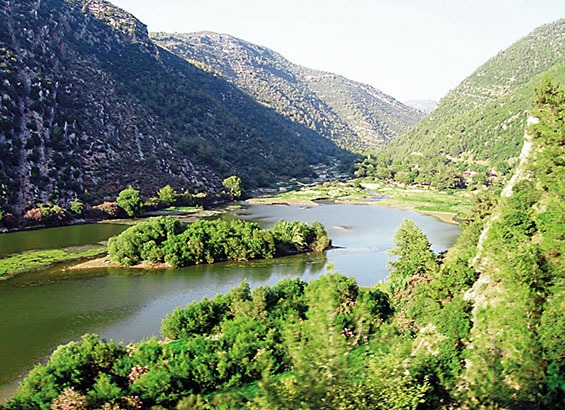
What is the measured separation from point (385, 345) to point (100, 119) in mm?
81022

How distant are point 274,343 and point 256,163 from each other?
102 m

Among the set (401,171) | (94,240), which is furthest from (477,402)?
(401,171)

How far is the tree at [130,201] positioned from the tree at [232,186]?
2529 cm

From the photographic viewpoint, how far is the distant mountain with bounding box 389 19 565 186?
119500 millimetres

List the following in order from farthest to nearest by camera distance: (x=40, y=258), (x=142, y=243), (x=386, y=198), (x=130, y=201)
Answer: (x=386, y=198) → (x=130, y=201) → (x=142, y=243) → (x=40, y=258)

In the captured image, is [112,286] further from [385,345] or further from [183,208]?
[183,208]

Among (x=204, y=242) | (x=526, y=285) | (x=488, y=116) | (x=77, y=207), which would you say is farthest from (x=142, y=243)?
(x=488, y=116)

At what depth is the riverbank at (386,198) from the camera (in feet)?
275

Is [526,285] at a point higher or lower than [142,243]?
higher

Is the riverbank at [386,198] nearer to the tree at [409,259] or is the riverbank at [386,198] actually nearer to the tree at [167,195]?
the tree at [167,195]

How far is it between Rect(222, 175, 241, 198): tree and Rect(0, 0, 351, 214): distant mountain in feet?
8.13

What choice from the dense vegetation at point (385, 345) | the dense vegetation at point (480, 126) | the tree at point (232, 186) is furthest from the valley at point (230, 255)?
the dense vegetation at point (480, 126)

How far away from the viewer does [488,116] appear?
5320 inches

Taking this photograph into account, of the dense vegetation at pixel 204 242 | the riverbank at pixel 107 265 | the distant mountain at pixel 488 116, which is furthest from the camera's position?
the distant mountain at pixel 488 116
